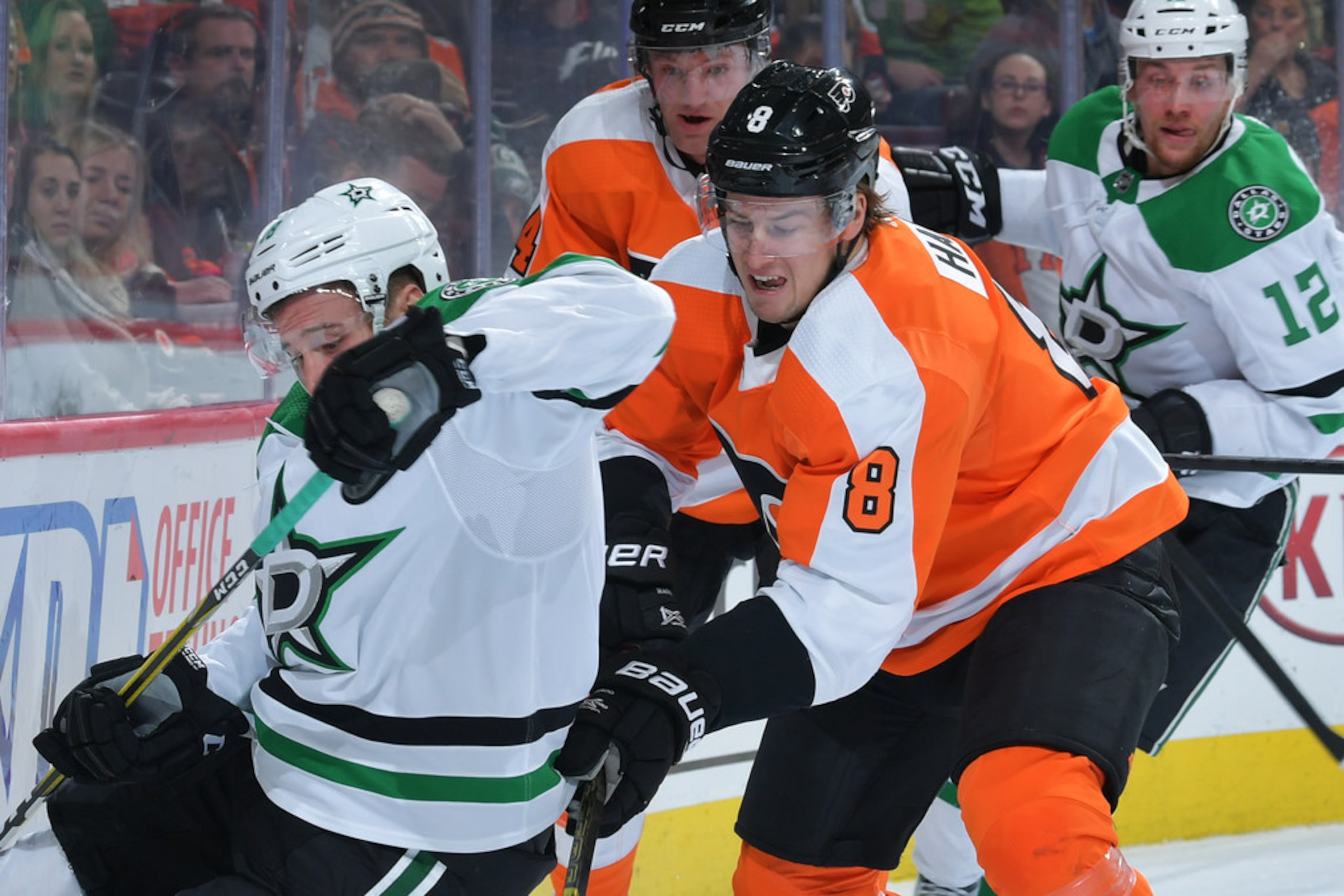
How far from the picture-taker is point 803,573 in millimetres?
2072

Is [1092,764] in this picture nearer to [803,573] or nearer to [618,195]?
[803,573]

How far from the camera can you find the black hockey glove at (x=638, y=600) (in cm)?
244

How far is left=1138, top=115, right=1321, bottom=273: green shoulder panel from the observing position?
9.60 feet

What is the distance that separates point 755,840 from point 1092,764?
58 centimetres

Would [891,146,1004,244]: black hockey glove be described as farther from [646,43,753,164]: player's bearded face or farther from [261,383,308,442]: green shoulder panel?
[261,383,308,442]: green shoulder panel

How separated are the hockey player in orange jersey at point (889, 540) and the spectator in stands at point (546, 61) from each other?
5.75ft

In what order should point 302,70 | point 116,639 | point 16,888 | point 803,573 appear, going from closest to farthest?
point 803,573
point 16,888
point 116,639
point 302,70

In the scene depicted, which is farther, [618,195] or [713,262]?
[618,195]

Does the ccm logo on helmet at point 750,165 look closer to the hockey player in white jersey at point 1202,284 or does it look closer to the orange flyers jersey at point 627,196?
the orange flyers jersey at point 627,196

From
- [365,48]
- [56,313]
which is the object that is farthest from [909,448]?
[365,48]

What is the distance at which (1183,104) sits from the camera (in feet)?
9.84

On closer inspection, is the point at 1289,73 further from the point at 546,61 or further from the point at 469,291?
the point at 469,291

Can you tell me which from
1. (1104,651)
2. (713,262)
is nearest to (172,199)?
(713,262)

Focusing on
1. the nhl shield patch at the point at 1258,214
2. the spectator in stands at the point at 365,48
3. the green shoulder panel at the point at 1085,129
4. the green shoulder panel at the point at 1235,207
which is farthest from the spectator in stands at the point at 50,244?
the nhl shield patch at the point at 1258,214
